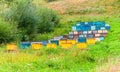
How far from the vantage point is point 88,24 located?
29906 millimetres

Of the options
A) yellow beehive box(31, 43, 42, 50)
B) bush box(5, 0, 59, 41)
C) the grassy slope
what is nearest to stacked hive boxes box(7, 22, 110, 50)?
yellow beehive box(31, 43, 42, 50)

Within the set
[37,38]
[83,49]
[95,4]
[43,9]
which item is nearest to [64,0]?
[95,4]

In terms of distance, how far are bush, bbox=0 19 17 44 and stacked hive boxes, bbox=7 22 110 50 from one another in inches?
80.7

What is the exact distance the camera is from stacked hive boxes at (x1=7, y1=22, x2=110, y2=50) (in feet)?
67.5

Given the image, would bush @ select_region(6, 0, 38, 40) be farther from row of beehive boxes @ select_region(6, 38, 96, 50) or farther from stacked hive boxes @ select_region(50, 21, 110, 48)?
row of beehive boxes @ select_region(6, 38, 96, 50)

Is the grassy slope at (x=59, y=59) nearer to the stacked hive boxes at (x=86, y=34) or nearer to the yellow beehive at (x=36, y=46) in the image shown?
the yellow beehive at (x=36, y=46)

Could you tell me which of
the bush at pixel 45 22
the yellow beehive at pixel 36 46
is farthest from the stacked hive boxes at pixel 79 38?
the bush at pixel 45 22

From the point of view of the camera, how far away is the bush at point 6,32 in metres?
23.8

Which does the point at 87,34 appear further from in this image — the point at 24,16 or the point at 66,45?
the point at 66,45

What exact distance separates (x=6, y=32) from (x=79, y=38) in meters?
4.87

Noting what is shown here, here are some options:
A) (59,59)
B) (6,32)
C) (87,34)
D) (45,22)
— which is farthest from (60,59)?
(45,22)

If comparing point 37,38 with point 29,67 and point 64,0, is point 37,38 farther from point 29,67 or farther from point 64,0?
point 64,0

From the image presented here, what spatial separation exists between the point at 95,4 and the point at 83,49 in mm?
25267

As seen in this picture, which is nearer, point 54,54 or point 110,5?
point 54,54
